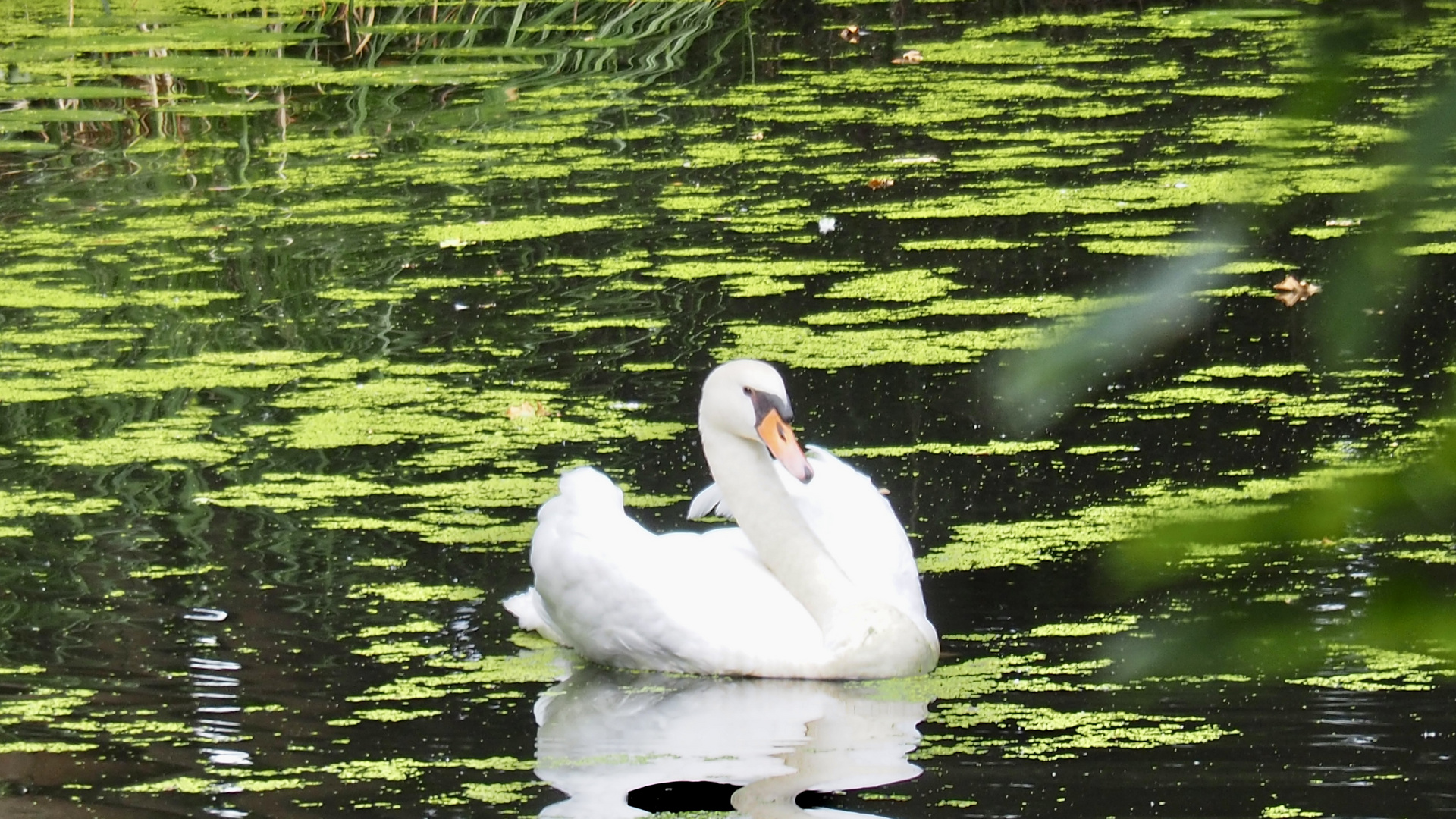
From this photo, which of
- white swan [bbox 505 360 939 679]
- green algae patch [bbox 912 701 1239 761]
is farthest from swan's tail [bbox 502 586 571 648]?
green algae patch [bbox 912 701 1239 761]

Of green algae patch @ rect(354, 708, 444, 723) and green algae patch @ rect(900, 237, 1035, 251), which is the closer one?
green algae patch @ rect(354, 708, 444, 723)

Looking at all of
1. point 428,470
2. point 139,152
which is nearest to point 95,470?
point 428,470

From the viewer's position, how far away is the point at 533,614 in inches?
172

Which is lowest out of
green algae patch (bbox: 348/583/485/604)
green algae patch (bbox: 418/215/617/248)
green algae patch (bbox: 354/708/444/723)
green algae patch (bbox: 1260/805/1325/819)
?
green algae patch (bbox: 1260/805/1325/819)

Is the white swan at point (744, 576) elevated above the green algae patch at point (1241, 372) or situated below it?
below

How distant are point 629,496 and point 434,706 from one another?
1196mm

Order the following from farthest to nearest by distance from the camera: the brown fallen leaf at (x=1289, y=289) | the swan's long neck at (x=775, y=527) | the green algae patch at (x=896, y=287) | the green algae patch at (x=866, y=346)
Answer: the green algae patch at (x=896, y=287), the brown fallen leaf at (x=1289, y=289), the green algae patch at (x=866, y=346), the swan's long neck at (x=775, y=527)

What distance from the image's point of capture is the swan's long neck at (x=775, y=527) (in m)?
4.12

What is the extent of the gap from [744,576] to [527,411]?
1.59 meters

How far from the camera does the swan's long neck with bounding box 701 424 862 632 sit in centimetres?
412

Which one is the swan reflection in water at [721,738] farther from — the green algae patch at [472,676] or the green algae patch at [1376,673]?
the green algae patch at [1376,673]

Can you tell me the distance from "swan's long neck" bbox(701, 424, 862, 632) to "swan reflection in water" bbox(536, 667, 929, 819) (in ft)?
0.61

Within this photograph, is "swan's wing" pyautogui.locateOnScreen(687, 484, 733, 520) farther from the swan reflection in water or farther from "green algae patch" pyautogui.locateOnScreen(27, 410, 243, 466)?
"green algae patch" pyautogui.locateOnScreen(27, 410, 243, 466)

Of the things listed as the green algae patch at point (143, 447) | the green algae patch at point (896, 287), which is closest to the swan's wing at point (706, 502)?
the green algae patch at point (143, 447)
